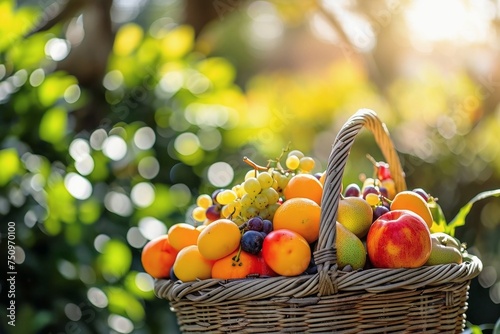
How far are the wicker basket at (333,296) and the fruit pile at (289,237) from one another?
31 mm

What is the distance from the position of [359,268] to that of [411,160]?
5.88 ft

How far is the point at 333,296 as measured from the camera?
3.11 ft

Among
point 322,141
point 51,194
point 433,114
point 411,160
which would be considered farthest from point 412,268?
point 322,141

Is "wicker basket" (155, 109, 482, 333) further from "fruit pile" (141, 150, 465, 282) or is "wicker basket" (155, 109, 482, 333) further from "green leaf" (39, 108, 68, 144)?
"green leaf" (39, 108, 68, 144)

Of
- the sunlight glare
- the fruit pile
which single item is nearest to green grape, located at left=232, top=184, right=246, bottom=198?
the fruit pile

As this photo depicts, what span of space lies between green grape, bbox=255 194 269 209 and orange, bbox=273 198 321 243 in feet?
0.13

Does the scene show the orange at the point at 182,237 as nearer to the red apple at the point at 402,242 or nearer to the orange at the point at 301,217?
the orange at the point at 301,217

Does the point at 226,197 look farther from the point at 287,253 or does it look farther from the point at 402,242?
the point at 402,242

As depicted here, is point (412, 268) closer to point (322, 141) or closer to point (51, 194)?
point (51, 194)

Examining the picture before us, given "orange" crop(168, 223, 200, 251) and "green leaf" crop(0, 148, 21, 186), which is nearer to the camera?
"orange" crop(168, 223, 200, 251)

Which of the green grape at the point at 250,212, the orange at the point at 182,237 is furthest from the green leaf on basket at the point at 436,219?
the orange at the point at 182,237

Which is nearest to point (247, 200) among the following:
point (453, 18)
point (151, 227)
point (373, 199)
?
point (373, 199)

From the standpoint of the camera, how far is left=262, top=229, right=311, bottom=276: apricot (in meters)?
0.96

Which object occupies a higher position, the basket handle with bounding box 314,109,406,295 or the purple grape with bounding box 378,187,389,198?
the basket handle with bounding box 314,109,406,295
